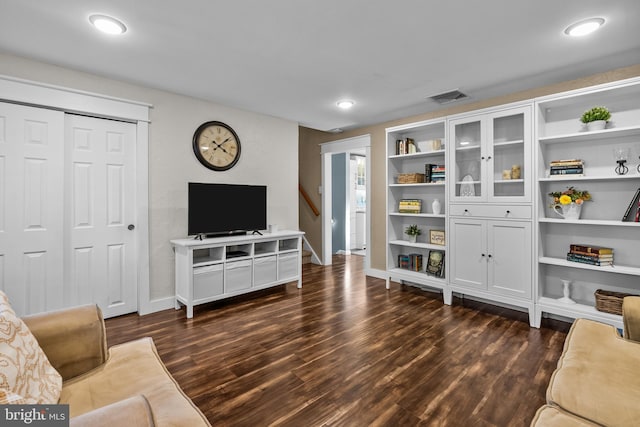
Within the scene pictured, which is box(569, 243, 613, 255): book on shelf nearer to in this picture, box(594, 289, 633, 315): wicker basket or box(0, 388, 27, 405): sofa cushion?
box(594, 289, 633, 315): wicker basket

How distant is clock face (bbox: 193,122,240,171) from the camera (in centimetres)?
369

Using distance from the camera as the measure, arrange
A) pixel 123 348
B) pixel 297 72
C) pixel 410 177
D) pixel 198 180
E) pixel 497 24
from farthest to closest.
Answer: pixel 410 177
pixel 198 180
pixel 297 72
pixel 497 24
pixel 123 348

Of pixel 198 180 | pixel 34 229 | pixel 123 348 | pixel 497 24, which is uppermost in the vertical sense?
pixel 497 24

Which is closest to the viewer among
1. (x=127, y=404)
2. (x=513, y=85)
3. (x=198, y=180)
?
(x=127, y=404)

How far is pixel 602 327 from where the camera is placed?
5.78 feet

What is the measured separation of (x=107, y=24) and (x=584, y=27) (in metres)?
3.25

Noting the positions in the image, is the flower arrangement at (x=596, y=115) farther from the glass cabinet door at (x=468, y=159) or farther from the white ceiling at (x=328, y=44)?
the glass cabinet door at (x=468, y=159)

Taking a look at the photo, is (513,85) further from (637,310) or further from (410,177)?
(637,310)

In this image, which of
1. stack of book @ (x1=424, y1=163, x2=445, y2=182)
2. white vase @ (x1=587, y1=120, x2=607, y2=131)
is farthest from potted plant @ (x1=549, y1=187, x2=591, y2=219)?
stack of book @ (x1=424, y1=163, x2=445, y2=182)

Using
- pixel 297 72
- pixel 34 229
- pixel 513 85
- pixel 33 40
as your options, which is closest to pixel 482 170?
pixel 513 85

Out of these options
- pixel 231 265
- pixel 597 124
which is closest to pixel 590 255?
pixel 597 124

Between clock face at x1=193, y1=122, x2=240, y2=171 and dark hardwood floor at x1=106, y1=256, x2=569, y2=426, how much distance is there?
1.68 metres

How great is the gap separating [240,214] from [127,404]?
3.04 meters

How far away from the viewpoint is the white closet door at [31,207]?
2613 millimetres
